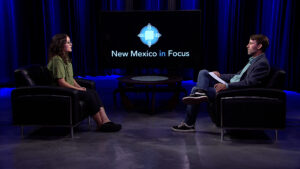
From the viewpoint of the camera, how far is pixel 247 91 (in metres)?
3.45

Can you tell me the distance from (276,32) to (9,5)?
5.37 meters

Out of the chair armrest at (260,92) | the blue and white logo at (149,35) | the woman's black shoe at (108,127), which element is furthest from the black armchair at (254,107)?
the blue and white logo at (149,35)

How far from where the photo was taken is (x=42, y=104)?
3.62 m

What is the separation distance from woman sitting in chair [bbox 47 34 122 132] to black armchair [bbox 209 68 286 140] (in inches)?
51.2

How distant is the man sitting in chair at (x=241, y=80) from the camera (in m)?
3.59

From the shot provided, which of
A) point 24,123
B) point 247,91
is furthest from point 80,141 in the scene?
point 247,91

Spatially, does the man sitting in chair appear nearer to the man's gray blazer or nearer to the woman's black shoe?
the man's gray blazer

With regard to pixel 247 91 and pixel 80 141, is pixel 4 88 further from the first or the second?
pixel 247 91

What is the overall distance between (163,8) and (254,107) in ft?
13.8

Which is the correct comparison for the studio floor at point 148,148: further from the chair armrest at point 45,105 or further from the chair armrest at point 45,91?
the chair armrest at point 45,91

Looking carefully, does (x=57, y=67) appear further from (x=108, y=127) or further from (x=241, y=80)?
(x=241, y=80)

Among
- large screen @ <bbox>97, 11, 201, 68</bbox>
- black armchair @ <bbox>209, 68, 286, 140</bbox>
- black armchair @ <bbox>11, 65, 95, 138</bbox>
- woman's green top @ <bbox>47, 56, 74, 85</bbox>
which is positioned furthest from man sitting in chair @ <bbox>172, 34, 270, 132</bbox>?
large screen @ <bbox>97, 11, 201, 68</bbox>

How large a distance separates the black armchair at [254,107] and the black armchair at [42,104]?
157 cm

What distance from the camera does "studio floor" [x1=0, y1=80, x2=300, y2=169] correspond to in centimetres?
302
